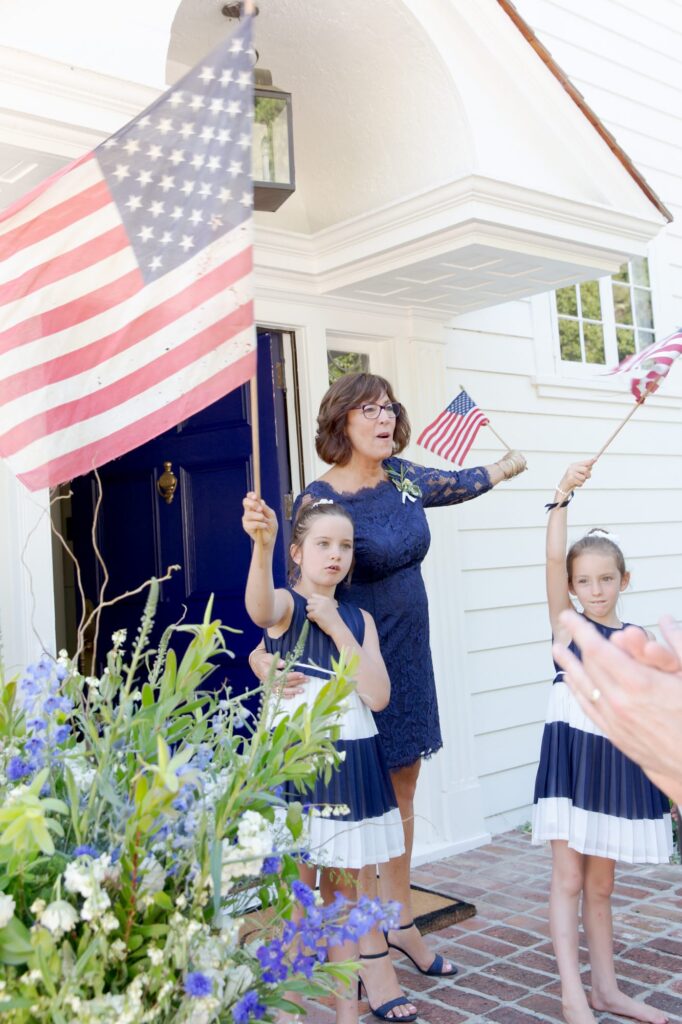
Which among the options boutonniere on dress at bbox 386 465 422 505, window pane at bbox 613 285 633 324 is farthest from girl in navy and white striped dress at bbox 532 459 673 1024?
window pane at bbox 613 285 633 324

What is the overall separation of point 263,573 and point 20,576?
1.24 m

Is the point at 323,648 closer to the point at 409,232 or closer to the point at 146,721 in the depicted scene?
the point at 146,721

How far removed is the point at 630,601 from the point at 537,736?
1.34m

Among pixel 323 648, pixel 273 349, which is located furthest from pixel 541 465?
pixel 323 648

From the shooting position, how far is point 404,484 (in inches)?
140

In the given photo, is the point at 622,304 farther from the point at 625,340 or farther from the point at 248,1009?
the point at 248,1009

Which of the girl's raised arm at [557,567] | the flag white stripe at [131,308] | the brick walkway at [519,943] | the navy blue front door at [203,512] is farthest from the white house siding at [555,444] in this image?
the flag white stripe at [131,308]

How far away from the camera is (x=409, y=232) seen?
4.08 m

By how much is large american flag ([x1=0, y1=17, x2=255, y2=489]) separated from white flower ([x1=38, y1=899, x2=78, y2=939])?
3.77 feet

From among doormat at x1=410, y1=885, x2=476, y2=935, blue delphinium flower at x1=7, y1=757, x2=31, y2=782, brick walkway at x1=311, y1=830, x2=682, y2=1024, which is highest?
blue delphinium flower at x1=7, y1=757, x2=31, y2=782

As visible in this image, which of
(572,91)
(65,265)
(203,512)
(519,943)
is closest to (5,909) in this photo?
(65,265)

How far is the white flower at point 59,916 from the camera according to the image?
1.04 metres

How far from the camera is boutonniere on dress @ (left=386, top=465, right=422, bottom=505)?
3.53 metres

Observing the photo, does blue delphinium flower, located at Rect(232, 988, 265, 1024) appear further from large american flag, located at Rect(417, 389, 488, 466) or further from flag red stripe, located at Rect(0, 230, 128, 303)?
large american flag, located at Rect(417, 389, 488, 466)
